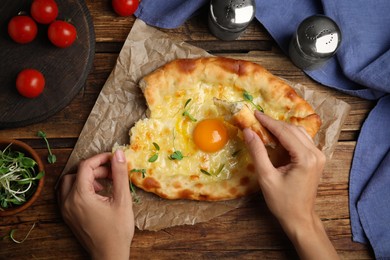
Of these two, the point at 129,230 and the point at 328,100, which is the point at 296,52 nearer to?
the point at 328,100

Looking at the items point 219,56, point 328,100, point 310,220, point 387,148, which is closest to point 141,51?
point 219,56

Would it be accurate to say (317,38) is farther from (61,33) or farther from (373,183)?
(61,33)

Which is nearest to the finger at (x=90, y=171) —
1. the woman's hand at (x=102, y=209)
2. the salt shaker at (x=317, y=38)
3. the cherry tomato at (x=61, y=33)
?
the woman's hand at (x=102, y=209)

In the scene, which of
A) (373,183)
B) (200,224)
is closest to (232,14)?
(200,224)

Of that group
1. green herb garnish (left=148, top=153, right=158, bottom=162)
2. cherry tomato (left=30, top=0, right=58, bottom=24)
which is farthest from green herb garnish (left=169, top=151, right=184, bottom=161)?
cherry tomato (left=30, top=0, right=58, bottom=24)

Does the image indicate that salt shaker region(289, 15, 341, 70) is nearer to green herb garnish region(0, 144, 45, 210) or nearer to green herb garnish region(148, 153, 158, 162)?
green herb garnish region(148, 153, 158, 162)
